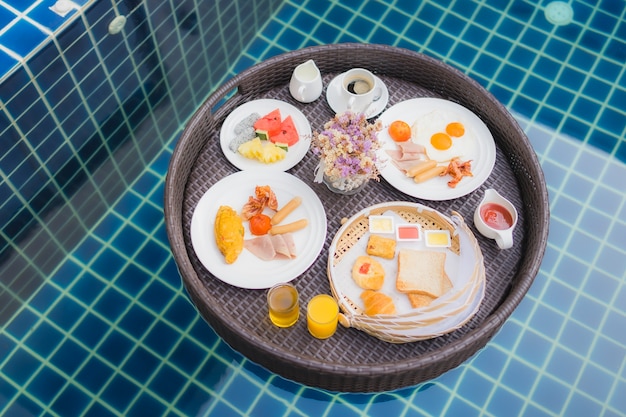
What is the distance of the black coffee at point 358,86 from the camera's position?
8.91 ft

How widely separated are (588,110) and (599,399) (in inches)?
63.2

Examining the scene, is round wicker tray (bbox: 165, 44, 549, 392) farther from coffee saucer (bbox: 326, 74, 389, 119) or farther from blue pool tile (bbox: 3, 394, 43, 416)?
blue pool tile (bbox: 3, 394, 43, 416)

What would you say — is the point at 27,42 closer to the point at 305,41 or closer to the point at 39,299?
the point at 39,299

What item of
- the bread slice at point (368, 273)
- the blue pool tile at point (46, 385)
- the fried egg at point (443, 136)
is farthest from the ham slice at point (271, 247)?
the blue pool tile at point (46, 385)

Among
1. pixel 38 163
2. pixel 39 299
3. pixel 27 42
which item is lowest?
pixel 39 299

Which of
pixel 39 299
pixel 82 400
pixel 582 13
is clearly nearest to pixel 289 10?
pixel 582 13

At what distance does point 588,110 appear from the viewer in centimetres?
380

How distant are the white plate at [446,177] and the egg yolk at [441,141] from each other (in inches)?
3.7

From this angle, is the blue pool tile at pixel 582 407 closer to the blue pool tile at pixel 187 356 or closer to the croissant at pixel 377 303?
the croissant at pixel 377 303

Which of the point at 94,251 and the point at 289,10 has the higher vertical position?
the point at 289,10

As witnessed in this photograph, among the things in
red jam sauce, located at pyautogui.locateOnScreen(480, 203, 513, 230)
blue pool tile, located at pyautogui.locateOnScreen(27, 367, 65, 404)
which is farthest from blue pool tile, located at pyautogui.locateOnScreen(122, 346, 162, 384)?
red jam sauce, located at pyautogui.locateOnScreen(480, 203, 513, 230)

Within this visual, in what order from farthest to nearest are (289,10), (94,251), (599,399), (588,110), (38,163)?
(289,10) → (588,110) → (94,251) → (599,399) → (38,163)

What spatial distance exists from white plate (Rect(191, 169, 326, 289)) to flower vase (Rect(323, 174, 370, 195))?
79 millimetres

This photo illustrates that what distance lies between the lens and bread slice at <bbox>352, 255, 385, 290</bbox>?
94.0 inches
